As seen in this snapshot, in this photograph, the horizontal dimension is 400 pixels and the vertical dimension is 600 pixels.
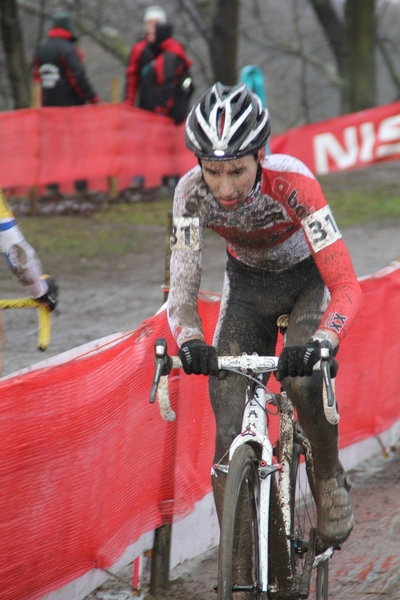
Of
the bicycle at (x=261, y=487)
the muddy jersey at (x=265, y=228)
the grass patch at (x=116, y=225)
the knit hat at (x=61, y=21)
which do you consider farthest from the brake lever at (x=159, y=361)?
the knit hat at (x=61, y=21)

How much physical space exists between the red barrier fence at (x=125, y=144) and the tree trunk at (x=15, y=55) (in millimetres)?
3995

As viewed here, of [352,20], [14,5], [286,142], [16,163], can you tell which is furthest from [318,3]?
[16,163]

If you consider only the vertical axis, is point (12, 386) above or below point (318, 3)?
below

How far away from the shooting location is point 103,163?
13.6 metres

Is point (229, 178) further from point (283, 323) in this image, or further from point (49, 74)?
point (49, 74)

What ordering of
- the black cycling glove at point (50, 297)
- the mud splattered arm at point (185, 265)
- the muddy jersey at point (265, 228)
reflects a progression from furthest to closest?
1. the black cycling glove at point (50, 297)
2. the mud splattered arm at point (185, 265)
3. the muddy jersey at point (265, 228)

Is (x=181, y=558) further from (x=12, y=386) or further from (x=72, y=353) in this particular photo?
(x=12, y=386)

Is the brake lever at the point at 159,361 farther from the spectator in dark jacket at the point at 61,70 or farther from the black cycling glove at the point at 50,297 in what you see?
the spectator in dark jacket at the point at 61,70

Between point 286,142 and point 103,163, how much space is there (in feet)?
9.59

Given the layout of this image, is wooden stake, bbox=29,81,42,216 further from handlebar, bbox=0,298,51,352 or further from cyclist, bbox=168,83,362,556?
cyclist, bbox=168,83,362,556

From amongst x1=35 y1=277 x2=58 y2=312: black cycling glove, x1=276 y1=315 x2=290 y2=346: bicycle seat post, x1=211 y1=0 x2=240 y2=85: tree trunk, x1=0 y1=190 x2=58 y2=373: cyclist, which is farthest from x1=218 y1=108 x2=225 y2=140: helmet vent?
x1=211 y1=0 x2=240 y2=85: tree trunk

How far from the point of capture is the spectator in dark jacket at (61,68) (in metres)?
13.3

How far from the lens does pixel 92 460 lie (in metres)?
3.68

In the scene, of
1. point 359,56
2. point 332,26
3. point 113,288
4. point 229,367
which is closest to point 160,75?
point 113,288
